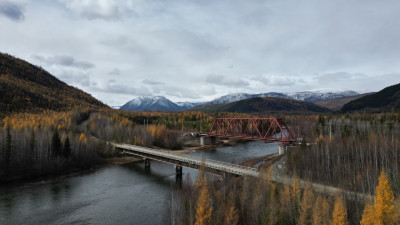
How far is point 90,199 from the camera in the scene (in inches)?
1336

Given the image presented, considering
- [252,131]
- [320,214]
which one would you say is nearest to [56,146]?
[320,214]

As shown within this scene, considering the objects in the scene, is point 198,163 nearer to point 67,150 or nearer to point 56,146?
point 67,150

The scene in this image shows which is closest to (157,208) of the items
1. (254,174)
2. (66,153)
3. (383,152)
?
(254,174)

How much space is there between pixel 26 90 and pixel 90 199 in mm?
112586

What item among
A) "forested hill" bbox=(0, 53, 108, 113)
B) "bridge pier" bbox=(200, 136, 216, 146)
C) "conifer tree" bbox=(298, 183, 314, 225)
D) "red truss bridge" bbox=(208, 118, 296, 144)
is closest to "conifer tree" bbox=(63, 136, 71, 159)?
"red truss bridge" bbox=(208, 118, 296, 144)

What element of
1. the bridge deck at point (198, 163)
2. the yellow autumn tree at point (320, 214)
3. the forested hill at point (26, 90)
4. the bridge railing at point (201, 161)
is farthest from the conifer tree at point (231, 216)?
the forested hill at point (26, 90)

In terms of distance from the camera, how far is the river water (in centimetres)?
2756

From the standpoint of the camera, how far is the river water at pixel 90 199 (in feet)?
90.4

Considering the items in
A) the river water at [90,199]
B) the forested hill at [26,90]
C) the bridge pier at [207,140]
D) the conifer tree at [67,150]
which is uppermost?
the forested hill at [26,90]

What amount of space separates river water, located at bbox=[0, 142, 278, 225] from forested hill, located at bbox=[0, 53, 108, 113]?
236ft

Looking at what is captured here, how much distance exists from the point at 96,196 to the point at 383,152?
49.3m

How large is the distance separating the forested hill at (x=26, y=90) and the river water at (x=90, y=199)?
72.0m

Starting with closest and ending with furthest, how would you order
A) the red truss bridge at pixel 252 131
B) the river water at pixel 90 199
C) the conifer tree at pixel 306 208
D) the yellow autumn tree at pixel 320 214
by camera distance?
the yellow autumn tree at pixel 320 214 < the conifer tree at pixel 306 208 < the river water at pixel 90 199 < the red truss bridge at pixel 252 131

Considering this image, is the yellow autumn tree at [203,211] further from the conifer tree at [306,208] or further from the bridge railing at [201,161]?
the bridge railing at [201,161]
